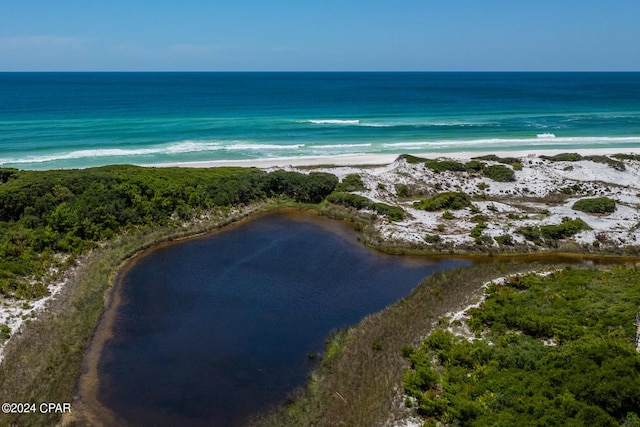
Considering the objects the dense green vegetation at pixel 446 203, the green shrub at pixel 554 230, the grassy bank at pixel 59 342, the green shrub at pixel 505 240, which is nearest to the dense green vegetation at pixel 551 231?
the green shrub at pixel 554 230

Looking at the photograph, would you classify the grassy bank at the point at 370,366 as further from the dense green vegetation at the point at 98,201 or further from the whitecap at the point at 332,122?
the whitecap at the point at 332,122

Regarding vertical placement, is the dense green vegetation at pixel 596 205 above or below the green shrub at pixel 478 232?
above

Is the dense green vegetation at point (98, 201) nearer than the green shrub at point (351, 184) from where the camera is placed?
Yes

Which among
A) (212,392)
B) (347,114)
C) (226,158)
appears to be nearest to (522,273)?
(212,392)

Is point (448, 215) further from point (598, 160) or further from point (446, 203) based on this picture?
point (598, 160)

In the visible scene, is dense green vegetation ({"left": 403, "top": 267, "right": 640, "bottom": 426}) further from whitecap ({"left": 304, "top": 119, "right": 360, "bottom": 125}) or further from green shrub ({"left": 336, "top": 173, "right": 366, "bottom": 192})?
whitecap ({"left": 304, "top": 119, "right": 360, "bottom": 125})

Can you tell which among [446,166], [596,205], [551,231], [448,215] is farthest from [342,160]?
[551,231]
